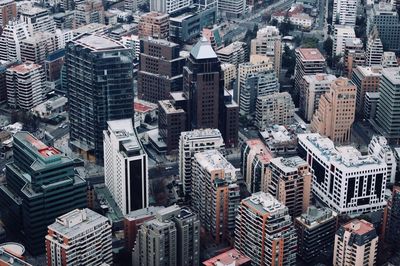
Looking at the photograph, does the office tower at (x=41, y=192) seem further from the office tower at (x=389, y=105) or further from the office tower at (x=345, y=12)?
the office tower at (x=345, y=12)

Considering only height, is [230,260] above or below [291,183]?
below

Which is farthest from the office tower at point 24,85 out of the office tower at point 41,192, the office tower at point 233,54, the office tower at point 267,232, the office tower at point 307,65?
the office tower at point 267,232

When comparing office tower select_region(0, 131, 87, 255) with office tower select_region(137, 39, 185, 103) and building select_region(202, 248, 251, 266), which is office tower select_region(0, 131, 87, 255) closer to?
building select_region(202, 248, 251, 266)

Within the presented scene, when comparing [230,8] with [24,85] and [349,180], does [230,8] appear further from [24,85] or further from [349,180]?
[349,180]

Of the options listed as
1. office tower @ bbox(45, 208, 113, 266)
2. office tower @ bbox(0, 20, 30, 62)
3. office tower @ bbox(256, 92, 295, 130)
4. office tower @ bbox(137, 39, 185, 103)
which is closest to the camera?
office tower @ bbox(45, 208, 113, 266)

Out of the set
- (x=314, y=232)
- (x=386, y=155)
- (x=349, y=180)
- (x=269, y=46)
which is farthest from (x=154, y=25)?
(x=314, y=232)

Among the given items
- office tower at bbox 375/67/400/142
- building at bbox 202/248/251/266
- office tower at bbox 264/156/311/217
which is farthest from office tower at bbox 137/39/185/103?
building at bbox 202/248/251/266
